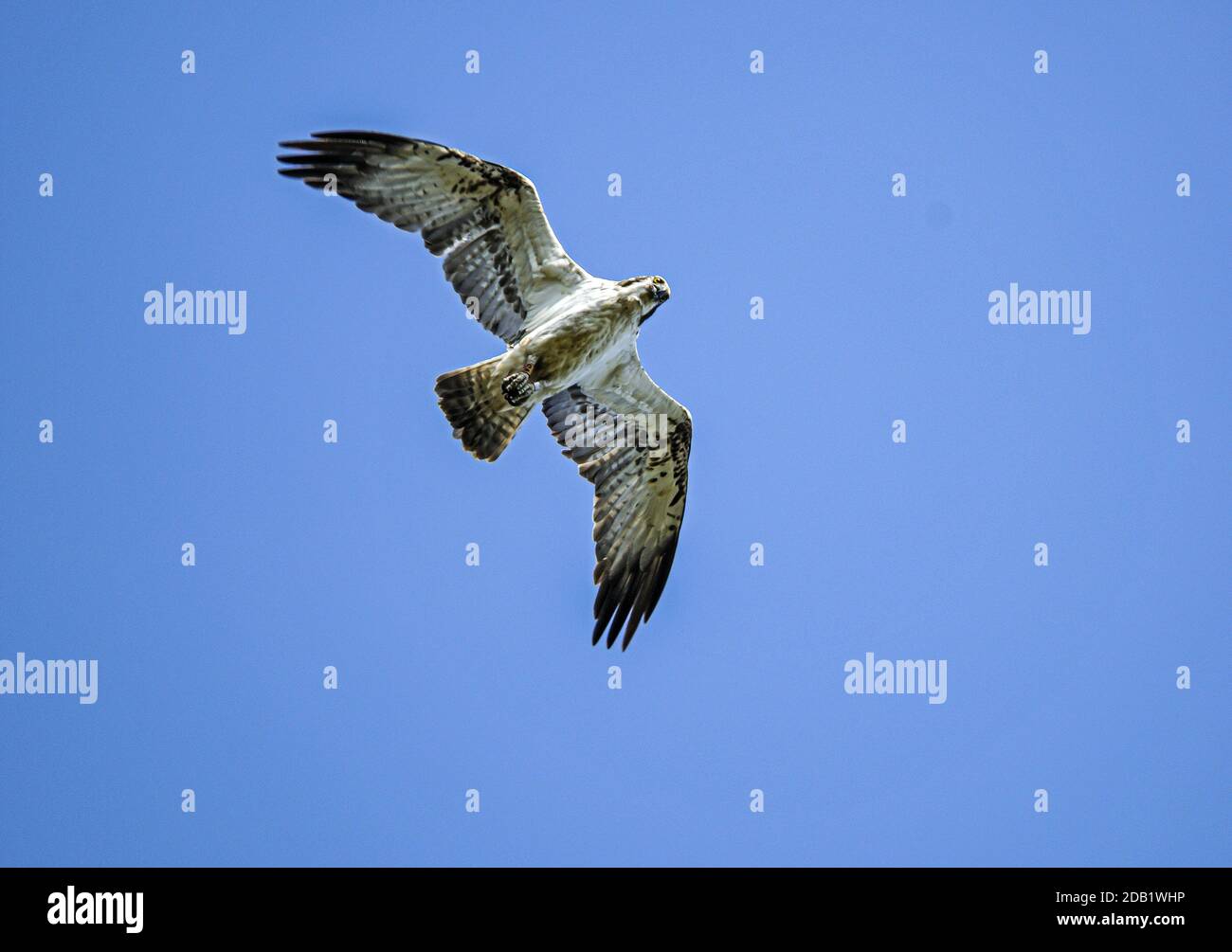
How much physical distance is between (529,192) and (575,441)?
7.44ft

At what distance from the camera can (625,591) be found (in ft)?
38.8

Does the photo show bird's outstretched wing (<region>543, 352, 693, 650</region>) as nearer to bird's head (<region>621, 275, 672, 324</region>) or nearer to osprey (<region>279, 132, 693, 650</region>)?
osprey (<region>279, 132, 693, 650</region>)

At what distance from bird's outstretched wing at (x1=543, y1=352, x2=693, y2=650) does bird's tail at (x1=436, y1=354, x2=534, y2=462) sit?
1224mm

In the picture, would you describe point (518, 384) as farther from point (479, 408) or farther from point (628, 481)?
point (628, 481)

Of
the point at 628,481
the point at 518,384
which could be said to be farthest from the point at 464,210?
the point at 628,481

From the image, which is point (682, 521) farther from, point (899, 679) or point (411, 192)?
point (899, 679)

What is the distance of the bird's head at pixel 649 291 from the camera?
416 inches

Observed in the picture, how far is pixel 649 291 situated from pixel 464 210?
1.50 metres

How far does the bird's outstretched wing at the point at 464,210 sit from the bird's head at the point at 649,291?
506 millimetres

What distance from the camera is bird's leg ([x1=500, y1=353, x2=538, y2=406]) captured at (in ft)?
34.6

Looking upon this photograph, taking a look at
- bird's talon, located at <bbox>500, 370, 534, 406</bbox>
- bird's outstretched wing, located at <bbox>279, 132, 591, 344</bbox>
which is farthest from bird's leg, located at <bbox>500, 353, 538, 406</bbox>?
bird's outstretched wing, located at <bbox>279, 132, 591, 344</bbox>

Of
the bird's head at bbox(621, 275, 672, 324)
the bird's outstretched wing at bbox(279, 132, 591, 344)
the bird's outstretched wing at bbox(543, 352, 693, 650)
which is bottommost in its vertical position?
the bird's outstretched wing at bbox(543, 352, 693, 650)

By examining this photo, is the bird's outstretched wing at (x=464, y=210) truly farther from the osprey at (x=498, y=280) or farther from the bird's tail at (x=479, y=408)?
the bird's tail at (x=479, y=408)
